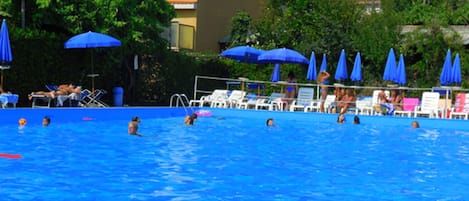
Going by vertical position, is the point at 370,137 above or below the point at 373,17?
below

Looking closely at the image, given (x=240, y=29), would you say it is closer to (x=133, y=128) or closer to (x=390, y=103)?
(x=390, y=103)

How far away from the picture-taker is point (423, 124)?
19.3m

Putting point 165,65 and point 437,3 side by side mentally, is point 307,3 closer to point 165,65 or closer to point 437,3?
point 165,65

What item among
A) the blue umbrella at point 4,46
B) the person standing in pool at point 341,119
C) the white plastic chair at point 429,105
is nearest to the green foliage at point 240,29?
the person standing in pool at point 341,119

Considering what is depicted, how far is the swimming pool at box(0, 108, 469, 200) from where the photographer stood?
8234 millimetres

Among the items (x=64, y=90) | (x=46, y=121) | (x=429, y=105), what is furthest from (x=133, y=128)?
(x=429, y=105)

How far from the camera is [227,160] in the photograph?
11.1 m

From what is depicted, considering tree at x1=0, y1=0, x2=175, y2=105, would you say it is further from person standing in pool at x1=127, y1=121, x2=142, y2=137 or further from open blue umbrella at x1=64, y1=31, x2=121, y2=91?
person standing in pool at x1=127, y1=121, x2=142, y2=137

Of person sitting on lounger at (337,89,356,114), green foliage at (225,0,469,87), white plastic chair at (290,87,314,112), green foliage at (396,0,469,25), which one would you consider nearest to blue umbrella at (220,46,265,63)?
white plastic chair at (290,87,314,112)

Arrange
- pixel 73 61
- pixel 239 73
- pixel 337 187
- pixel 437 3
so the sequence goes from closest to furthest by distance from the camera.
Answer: pixel 337 187
pixel 73 61
pixel 239 73
pixel 437 3

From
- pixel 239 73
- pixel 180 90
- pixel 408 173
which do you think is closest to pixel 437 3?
pixel 239 73

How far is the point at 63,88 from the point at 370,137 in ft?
29.0

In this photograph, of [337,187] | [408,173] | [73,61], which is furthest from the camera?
[73,61]

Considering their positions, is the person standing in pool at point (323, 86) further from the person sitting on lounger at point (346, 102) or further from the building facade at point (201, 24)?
the building facade at point (201, 24)
